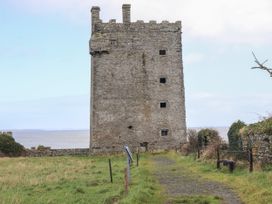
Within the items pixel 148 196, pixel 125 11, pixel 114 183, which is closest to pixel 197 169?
pixel 114 183

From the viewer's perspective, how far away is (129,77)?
4772 cm

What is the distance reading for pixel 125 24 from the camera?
4841cm

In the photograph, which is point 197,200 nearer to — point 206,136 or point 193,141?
point 206,136

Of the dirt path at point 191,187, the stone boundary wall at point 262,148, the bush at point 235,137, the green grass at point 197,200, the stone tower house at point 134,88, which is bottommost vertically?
the green grass at point 197,200

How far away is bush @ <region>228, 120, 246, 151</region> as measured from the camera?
26.7m

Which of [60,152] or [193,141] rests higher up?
[193,141]

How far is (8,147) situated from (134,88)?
14.6 metres

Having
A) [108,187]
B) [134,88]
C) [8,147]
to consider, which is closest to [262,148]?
[108,187]

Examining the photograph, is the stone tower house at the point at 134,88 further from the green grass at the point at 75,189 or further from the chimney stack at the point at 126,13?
the green grass at the point at 75,189

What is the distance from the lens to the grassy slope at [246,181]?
15.5 m

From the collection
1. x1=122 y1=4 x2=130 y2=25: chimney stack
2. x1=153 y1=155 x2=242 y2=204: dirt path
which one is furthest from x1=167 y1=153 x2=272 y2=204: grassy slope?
x1=122 y1=4 x2=130 y2=25: chimney stack

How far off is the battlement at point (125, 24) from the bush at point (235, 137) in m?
18.5

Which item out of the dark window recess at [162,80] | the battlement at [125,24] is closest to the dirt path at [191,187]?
the dark window recess at [162,80]

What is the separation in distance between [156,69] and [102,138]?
7.87 metres
